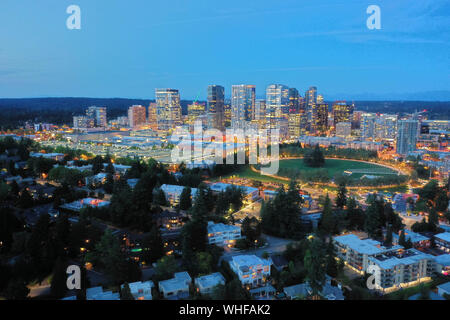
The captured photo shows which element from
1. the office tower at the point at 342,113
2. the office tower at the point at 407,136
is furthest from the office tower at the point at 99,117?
the office tower at the point at 407,136

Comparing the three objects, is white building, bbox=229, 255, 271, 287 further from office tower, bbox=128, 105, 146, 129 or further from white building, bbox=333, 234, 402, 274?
office tower, bbox=128, 105, 146, 129

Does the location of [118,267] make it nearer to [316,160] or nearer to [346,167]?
[316,160]

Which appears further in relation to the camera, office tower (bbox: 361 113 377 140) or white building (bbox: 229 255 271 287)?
office tower (bbox: 361 113 377 140)

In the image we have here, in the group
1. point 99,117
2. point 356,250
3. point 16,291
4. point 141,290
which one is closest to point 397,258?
point 356,250

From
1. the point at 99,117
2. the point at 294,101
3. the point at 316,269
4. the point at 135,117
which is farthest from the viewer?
the point at 135,117

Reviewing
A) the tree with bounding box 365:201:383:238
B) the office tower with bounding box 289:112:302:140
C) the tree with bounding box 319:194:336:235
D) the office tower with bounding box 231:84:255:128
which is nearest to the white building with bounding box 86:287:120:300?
the tree with bounding box 319:194:336:235
